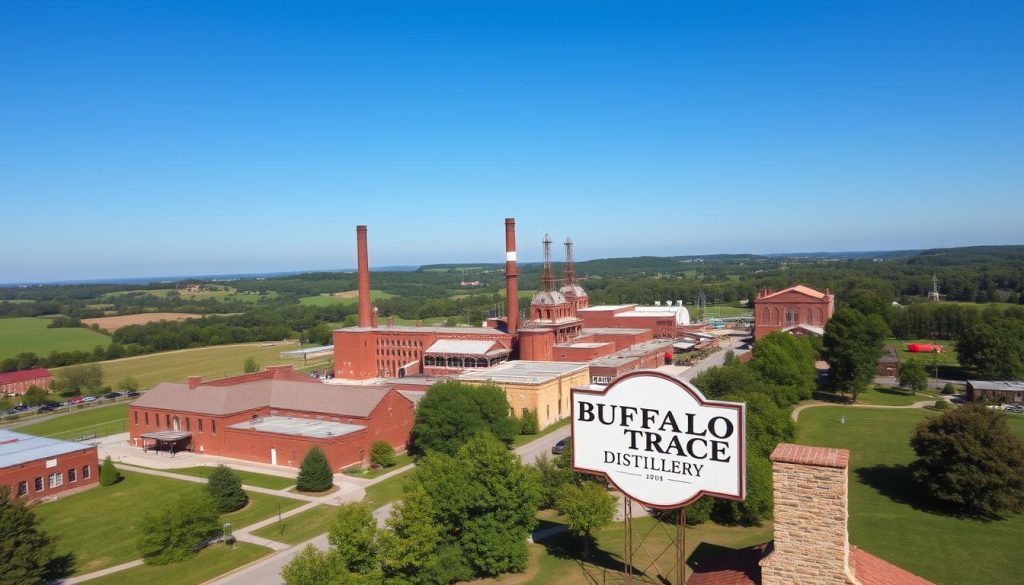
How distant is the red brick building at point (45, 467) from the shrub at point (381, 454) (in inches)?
824

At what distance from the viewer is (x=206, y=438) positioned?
A: 51688 mm

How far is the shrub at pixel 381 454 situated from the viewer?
45719 mm

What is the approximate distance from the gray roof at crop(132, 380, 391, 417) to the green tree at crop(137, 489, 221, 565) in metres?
16.5

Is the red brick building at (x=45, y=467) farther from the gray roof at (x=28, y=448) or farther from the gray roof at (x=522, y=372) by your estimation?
the gray roof at (x=522, y=372)

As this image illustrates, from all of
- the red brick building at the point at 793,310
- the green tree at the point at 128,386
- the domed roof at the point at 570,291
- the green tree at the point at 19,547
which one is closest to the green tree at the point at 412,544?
the green tree at the point at 19,547

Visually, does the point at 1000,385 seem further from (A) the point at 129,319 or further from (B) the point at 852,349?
(A) the point at 129,319

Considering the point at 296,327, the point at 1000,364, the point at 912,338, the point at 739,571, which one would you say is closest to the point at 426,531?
the point at 739,571

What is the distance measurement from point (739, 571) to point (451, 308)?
169993 mm

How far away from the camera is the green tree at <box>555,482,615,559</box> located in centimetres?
2847

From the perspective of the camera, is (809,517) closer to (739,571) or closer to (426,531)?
(739,571)

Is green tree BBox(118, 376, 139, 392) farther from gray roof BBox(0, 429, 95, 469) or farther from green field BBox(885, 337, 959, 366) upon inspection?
green field BBox(885, 337, 959, 366)

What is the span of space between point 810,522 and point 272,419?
49.2 m

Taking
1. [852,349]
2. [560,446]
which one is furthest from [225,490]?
[852,349]

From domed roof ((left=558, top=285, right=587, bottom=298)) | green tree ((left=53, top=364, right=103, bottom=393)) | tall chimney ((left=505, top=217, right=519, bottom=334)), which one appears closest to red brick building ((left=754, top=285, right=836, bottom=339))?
domed roof ((left=558, top=285, right=587, bottom=298))
